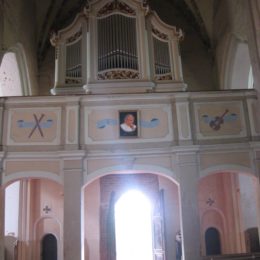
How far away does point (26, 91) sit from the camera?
14.8 metres

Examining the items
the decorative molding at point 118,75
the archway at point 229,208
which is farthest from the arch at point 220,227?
the decorative molding at point 118,75

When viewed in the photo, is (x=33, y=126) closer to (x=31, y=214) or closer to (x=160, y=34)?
(x=31, y=214)

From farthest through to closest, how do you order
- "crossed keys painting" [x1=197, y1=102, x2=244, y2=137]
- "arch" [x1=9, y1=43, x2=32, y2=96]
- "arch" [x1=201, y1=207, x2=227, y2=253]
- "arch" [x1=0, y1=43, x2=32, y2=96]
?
"arch" [x1=201, y1=207, x2=227, y2=253], "arch" [x1=9, y1=43, x2=32, y2=96], "arch" [x1=0, y1=43, x2=32, y2=96], "crossed keys painting" [x1=197, y1=102, x2=244, y2=137]

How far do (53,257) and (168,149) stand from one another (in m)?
6.09

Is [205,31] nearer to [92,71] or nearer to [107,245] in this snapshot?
[92,71]

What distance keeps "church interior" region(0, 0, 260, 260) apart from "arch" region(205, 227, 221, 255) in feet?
0.11

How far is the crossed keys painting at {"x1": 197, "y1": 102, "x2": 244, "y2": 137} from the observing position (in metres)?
11.2

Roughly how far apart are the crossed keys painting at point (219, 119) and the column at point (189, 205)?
82 centimetres

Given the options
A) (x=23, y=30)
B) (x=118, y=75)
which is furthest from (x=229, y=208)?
(x=23, y=30)

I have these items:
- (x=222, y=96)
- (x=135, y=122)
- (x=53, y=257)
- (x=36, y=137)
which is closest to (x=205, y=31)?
(x=222, y=96)

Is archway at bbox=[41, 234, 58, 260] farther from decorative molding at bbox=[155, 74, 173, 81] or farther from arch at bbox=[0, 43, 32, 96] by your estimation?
decorative molding at bbox=[155, 74, 173, 81]

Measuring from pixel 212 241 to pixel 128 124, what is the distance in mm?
5699

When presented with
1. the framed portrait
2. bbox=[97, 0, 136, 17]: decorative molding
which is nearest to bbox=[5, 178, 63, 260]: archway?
the framed portrait

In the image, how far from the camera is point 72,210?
1058 centimetres
